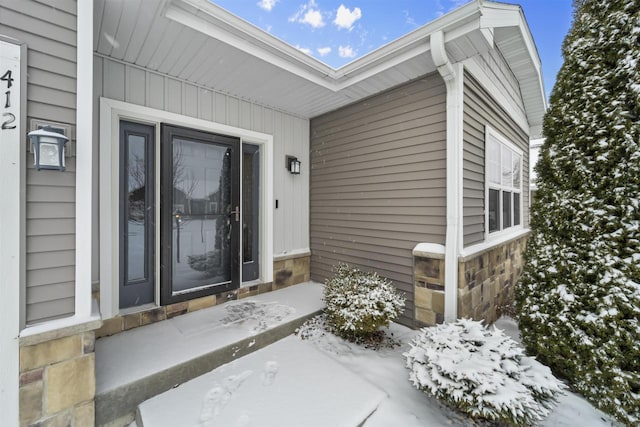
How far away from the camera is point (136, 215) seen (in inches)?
117

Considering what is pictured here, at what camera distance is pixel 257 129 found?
3.87m

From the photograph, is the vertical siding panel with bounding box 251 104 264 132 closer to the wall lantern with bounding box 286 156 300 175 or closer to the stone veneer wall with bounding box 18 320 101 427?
the wall lantern with bounding box 286 156 300 175

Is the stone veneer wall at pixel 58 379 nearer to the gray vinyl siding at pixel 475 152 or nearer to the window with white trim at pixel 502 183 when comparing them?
the gray vinyl siding at pixel 475 152

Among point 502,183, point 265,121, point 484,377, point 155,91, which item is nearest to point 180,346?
point 484,377

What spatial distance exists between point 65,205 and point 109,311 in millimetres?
1502

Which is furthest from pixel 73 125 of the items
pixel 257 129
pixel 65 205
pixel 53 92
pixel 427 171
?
pixel 427 171

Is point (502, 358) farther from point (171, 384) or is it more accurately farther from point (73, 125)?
point (73, 125)

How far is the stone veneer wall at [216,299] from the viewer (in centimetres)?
271

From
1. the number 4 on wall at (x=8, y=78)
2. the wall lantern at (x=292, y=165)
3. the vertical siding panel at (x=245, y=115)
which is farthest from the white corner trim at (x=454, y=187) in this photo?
the number 4 on wall at (x=8, y=78)

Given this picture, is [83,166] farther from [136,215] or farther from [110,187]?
[136,215]

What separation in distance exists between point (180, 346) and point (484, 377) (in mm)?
2470

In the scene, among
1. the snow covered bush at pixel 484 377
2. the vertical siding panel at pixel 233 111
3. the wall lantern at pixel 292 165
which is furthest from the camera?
the wall lantern at pixel 292 165

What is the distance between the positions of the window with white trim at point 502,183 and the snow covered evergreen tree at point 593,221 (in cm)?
124

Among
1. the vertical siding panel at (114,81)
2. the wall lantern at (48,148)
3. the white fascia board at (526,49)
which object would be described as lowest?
the wall lantern at (48,148)
